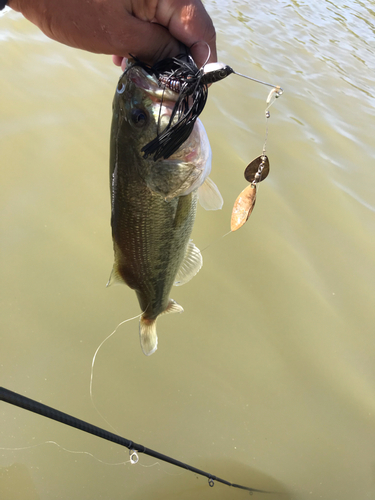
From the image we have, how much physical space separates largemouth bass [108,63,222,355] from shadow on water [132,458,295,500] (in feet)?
3.52

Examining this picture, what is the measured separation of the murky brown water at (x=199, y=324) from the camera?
77.0 inches

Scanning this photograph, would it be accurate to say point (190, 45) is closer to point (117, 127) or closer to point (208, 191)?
point (117, 127)

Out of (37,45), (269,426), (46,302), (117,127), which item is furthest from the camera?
(37,45)

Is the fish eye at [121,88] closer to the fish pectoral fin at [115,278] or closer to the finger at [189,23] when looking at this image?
the finger at [189,23]

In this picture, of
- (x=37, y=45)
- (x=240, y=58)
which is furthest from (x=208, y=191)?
(x=240, y=58)

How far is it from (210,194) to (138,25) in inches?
29.4

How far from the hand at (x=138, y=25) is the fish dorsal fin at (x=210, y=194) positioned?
1.77 ft

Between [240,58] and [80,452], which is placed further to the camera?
[240,58]

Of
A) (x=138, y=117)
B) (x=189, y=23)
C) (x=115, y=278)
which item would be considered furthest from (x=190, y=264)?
(x=189, y=23)

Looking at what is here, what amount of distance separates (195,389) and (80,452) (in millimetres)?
778

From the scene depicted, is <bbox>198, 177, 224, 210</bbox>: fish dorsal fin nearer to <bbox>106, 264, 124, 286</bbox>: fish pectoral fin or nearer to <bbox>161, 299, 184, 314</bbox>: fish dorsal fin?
<bbox>106, 264, 124, 286</bbox>: fish pectoral fin

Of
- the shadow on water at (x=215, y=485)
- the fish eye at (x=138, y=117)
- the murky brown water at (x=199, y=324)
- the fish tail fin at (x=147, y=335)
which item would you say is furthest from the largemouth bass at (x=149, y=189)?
the shadow on water at (x=215, y=485)

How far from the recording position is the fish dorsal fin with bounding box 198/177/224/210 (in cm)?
160

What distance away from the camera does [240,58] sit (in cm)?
500
